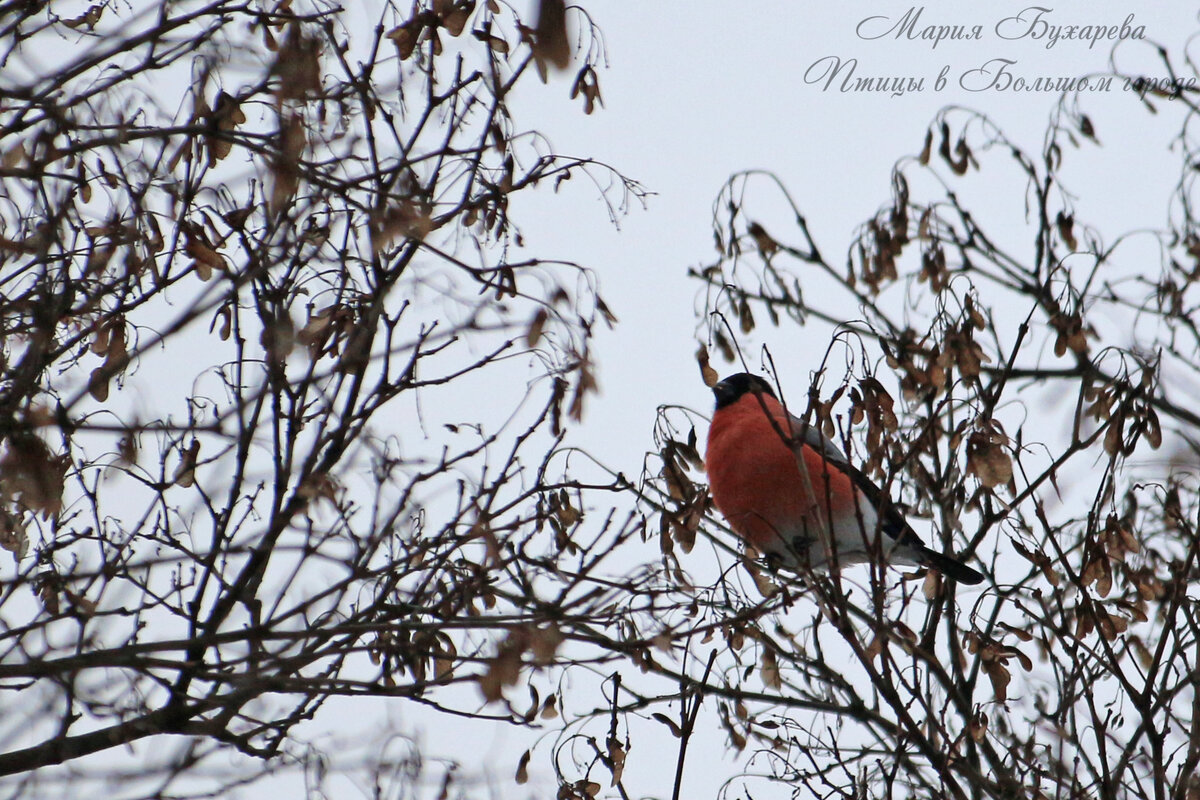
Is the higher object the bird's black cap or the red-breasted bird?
the bird's black cap

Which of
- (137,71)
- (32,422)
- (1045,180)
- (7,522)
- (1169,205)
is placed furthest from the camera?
(1169,205)

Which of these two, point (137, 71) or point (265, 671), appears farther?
point (137, 71)

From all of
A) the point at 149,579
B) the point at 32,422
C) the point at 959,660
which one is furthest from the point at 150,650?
the point at 959,660

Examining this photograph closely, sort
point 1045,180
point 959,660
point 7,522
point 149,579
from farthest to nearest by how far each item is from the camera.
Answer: point 1045,180
point 959,660
point 149,579
point 7,522

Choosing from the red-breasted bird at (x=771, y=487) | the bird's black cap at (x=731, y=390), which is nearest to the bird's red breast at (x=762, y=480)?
the red-breasted bird at (x=771, y=487)

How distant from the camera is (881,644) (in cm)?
244

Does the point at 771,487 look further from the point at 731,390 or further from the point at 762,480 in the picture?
the point at 731,390

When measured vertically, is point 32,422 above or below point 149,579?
below

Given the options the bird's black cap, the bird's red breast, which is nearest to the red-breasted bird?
the bird's red breast

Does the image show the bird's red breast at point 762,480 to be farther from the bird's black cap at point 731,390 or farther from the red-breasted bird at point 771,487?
the bird's black cap at point 731,390

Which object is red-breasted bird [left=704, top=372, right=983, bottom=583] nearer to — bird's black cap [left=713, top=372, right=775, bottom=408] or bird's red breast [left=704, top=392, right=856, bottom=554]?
bird's red breast [left=704, top=392, right=856, bottom=554]

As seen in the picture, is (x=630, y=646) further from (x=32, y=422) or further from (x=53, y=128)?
(x=53, y=128)

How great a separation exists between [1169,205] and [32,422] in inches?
146

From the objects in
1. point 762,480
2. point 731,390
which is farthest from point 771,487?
point 731,390
